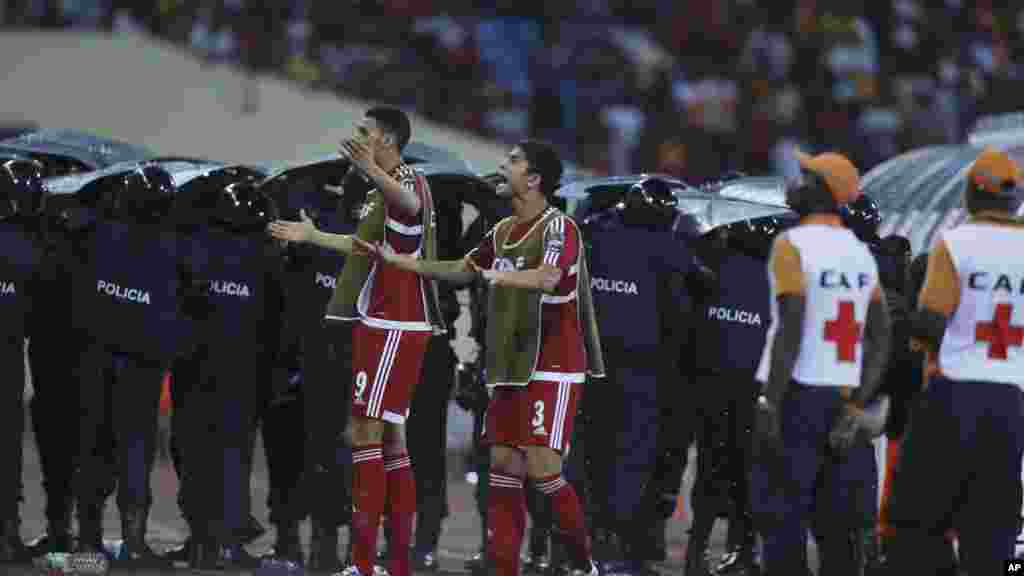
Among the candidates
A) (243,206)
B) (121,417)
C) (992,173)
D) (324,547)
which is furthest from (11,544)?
(992,173)

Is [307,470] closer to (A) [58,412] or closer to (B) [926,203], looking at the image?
(A) [58,412]

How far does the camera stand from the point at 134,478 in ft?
37.8

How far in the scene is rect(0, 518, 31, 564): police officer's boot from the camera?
11.5 m

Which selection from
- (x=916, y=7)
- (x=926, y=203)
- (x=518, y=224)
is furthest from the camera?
(x=916, y=7)

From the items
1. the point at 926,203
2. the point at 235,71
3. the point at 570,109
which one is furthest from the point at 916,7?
the point at 926,203

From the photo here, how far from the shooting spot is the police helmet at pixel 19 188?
11.2m

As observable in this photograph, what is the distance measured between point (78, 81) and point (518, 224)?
15102mm

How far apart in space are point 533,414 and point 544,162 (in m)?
1.20

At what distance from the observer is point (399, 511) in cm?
1023

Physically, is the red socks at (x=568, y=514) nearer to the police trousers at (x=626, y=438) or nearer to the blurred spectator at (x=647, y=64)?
the police trousers at (x=626, y=438)

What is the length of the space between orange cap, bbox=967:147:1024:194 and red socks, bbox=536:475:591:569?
8.15 ft

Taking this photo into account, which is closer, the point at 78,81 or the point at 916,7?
the point at 78,81

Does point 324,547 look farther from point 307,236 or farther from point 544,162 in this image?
point 544,162

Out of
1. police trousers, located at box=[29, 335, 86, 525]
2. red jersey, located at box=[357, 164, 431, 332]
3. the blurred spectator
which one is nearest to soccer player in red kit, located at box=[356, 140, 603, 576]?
red jersey, located at box=[357, 164, 431, 332]
